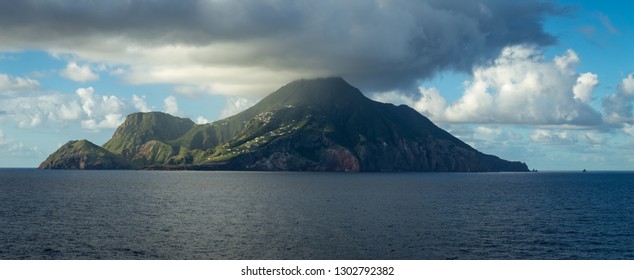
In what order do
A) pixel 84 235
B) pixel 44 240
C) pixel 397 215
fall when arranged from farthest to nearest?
1. pixel 397 215
2. pixel 84 235
3. pixel 44 240

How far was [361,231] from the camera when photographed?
12262 centimetres

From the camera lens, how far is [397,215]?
157 metres
